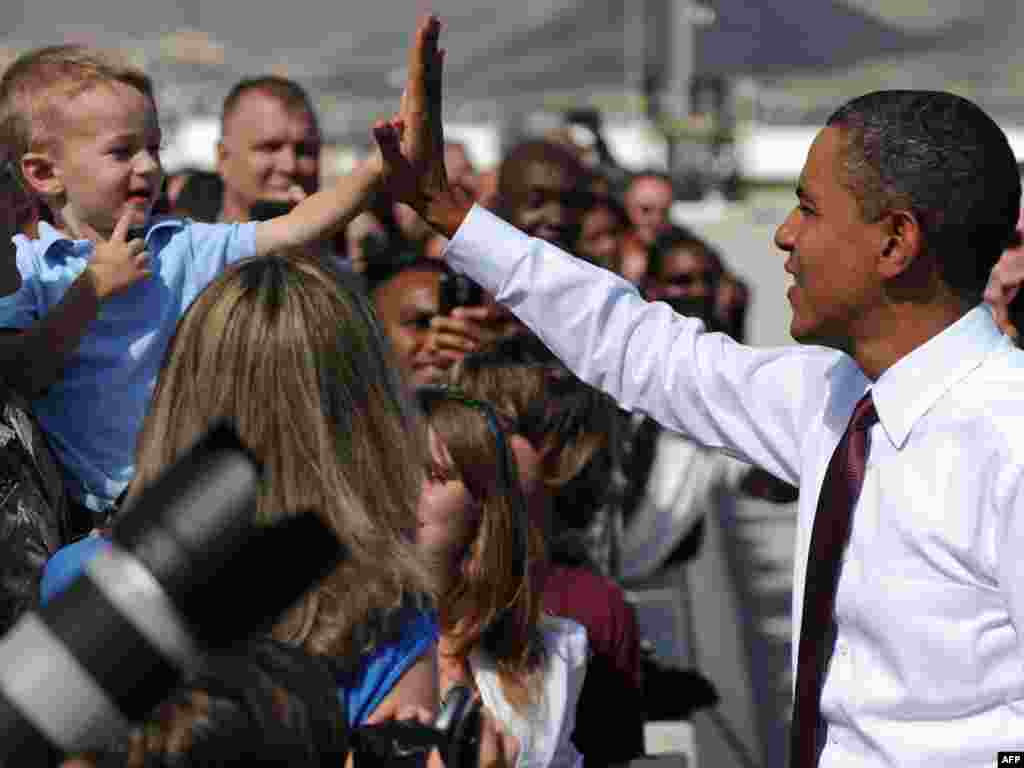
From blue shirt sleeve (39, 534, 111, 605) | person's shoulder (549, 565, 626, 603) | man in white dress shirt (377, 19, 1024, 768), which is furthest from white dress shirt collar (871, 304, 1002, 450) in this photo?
person's shoulder (549, 565, 626, 603)

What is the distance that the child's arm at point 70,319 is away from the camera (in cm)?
311

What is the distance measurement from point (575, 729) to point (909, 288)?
1541mm

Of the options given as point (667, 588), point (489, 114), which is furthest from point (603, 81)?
point (667, 588)

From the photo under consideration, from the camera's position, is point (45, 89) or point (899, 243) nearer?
point (899, 243)

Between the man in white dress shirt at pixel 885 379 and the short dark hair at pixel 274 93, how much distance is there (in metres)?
1.97

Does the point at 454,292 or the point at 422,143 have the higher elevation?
the point at 422,143

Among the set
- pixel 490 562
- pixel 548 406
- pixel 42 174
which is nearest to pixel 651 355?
pixel 490 562

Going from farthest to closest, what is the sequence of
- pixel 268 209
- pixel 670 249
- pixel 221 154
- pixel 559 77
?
pixel 559 77 → pixel 670 249 → pixel 221 154 → pixel 268 209

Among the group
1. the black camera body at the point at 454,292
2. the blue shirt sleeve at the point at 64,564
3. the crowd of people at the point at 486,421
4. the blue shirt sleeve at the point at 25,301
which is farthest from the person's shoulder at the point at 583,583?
the blue shirt sleeve at the point at 64,564

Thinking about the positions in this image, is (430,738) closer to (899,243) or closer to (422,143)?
(899,243)

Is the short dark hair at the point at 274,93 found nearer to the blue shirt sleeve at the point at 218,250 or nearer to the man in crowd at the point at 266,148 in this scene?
the man in crowd at the point at 266,148

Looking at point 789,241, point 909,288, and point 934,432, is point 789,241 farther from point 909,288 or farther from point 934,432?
point 934,432

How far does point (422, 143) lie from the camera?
3152 millimetres

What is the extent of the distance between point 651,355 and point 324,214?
77 cm
